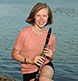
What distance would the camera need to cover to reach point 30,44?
19.3 ft

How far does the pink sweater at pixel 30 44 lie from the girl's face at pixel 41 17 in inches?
8.9

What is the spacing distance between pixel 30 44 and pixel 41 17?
60 centimetres

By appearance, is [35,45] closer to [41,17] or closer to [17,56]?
[17,56]

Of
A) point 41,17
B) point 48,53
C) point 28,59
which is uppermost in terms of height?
point 41,17

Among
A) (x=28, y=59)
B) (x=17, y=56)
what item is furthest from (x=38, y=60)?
(x=17, y=56)

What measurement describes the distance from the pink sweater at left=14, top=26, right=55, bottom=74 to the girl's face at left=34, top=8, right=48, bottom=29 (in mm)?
227

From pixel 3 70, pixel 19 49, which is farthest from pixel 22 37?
pixel 3 70

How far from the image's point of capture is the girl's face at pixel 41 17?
5.72 meters

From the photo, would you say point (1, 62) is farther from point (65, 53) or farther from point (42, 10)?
point (42, 10)

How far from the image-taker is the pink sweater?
578 centimetres

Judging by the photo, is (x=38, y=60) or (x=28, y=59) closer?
(x=38, y=60)

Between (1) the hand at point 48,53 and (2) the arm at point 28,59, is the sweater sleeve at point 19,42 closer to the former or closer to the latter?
(2) the arm at point 28,59

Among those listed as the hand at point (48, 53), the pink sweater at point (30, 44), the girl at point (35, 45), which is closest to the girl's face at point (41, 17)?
the girl at point (35, 45)

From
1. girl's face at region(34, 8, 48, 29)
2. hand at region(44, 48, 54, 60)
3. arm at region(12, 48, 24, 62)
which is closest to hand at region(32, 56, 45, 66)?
hand at region(44, 48, 54, 60)
